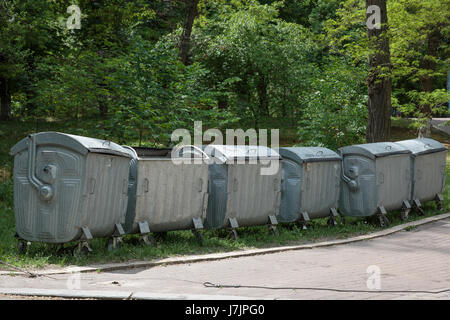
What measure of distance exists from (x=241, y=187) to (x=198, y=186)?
2.83ft

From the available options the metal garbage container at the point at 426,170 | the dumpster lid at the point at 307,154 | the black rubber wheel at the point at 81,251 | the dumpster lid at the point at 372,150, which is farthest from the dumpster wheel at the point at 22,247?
the metal garbage container at the point at 426,170

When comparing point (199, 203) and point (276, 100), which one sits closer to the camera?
point (199, 203)

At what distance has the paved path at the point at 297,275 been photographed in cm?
661

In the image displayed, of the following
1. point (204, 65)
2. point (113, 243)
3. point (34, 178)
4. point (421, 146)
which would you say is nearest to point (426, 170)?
point (421, 146)

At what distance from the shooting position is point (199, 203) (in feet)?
31.7

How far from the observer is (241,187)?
10195mm

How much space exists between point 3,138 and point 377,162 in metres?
17.5

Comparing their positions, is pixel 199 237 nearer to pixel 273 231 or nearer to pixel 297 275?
pixel 273 231

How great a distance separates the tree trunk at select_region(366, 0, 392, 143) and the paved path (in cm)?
670

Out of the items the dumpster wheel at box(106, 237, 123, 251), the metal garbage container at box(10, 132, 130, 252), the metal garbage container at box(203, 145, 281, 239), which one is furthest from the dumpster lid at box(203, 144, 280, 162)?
the dumpster wheel at box(106, 237, 123, 251)

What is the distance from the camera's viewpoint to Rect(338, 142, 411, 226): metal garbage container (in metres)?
11.8

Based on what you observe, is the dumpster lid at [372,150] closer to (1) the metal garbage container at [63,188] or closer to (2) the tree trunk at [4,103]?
(1) the metal garbage container at [63,188]
